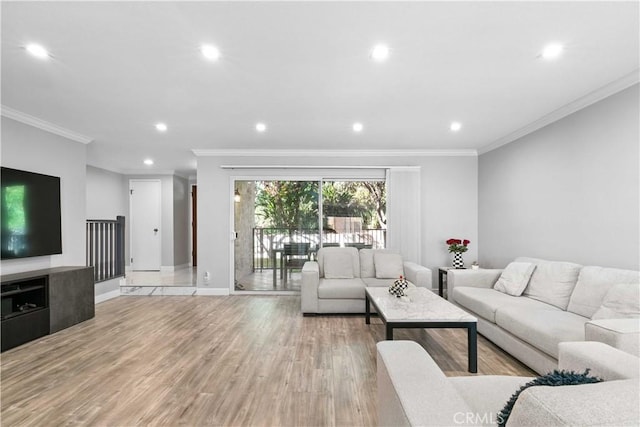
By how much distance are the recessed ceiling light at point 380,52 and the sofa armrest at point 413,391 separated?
78.4 inches

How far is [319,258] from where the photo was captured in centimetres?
512

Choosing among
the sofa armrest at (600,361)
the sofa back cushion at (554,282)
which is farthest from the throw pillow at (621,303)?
the sofa armrest at (600,361)

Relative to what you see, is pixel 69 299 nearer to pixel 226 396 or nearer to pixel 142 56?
pixel 226 396

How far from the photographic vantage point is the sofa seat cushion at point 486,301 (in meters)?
3.21

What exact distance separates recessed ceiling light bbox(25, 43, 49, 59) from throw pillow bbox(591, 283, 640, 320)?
465cm

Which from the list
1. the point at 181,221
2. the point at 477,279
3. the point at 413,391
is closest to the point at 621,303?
the point at 477,279

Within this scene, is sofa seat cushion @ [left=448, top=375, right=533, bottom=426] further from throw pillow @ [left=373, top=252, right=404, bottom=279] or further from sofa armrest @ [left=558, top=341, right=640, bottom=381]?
throw pillow @ [left=373, top=252, right=404, bottom=279]

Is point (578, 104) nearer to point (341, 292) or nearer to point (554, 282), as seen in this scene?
point (554, 282)

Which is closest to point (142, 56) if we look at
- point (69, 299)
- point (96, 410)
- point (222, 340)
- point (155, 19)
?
point (155, 19)

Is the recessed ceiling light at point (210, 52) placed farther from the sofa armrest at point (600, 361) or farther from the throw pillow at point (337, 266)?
the throw pillow at point (337, 266)

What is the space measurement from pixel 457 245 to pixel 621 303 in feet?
9.33

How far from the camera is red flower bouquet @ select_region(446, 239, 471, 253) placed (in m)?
5.15

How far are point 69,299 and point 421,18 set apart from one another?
15.6ft

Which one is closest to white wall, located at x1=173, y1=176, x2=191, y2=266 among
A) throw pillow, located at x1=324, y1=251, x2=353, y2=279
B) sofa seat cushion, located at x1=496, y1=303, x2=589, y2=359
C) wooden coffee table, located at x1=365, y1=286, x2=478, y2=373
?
throw pillow, located at x1=324, y1=251, x2=353, y2=279
